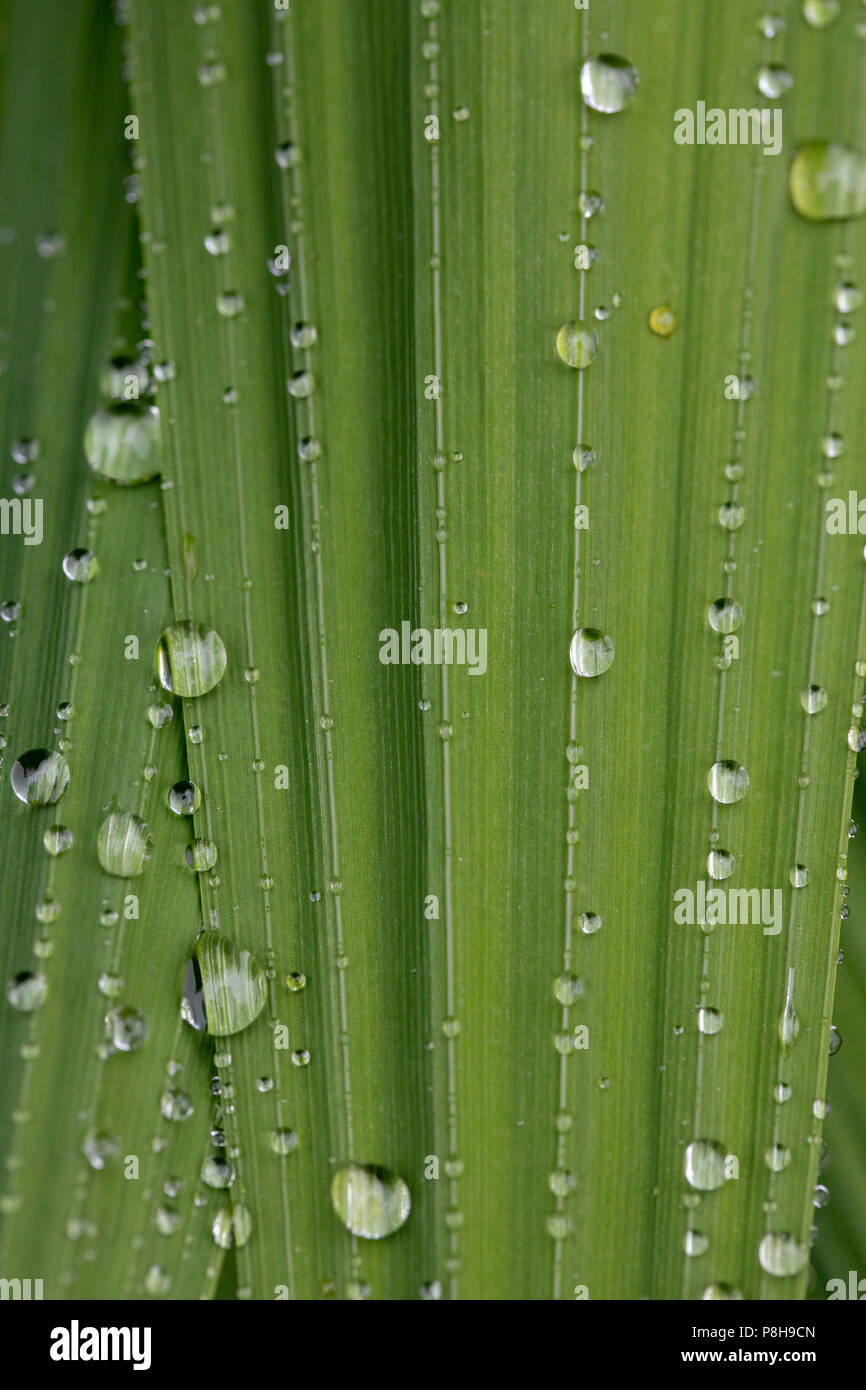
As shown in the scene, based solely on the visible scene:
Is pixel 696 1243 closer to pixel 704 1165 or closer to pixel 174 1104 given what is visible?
pixel 704 1165

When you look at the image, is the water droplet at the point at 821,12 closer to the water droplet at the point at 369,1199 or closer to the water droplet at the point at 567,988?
the water droplet at the point at 567,988

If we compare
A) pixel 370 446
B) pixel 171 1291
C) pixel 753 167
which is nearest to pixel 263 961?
pixel 171 1291

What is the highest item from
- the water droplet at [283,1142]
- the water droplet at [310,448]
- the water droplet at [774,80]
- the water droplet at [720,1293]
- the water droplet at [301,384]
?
the water droplet at [774,80]

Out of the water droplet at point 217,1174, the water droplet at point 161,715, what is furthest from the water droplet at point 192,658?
the water droplet at point 217,1174

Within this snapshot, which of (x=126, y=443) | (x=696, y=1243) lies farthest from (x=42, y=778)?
(x=696, y=1243)

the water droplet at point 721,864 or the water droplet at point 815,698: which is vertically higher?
the water droplet at point 815,698
